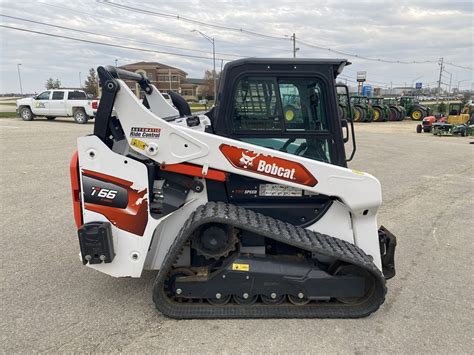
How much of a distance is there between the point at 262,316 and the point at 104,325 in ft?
4.28

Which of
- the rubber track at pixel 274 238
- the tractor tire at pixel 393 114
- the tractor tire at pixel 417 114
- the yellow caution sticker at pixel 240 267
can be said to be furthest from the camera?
the tractor tire at pixel 417 114

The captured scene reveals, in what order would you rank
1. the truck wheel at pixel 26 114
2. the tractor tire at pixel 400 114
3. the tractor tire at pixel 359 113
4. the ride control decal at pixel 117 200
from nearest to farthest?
the ride control decal at pixel 117 200 < the truck wheel at pixel 26 114 < the tractor tire at pixel 359 113 < the tractor tire at pixel 400 114

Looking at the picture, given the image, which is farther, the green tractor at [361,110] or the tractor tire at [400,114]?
the tractor tire at [400,114]

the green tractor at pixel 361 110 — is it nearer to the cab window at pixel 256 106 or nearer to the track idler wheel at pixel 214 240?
the cab window at pixel 256 106

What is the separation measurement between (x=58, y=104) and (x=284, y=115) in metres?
20.8

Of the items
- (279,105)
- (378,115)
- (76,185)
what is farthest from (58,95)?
(378,115)

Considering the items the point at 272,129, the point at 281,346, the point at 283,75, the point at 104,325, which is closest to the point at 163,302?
the point at 104,325

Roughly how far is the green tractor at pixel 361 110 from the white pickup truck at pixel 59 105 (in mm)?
18992

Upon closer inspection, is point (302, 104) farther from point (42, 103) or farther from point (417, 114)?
point (417, 114)

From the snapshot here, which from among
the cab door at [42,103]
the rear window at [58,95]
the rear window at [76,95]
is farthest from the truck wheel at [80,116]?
the cab door at [42,103]

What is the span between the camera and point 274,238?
116 inches

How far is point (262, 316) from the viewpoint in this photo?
3.07 meters

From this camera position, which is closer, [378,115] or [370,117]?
[370,117]

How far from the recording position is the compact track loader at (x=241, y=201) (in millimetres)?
3055
